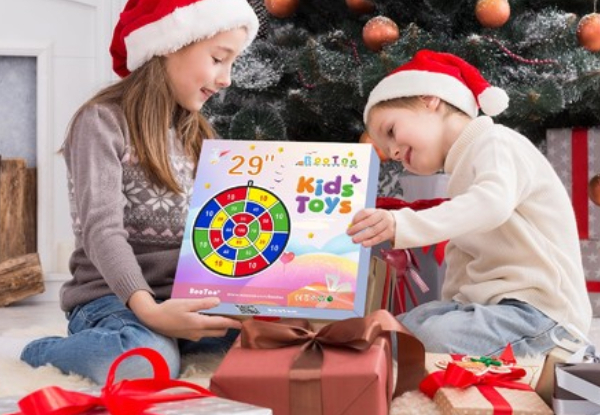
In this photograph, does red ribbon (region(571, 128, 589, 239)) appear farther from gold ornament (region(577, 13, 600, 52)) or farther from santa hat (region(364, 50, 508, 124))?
santa hat (region(364, 50, 508, 124))

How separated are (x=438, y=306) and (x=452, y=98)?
343 mm

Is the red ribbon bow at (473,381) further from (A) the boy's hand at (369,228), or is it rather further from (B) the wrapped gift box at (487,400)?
(A) the boy's hand at (369,228)

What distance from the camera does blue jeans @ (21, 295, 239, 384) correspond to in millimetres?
1401

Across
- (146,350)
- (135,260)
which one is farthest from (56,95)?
(146,350)

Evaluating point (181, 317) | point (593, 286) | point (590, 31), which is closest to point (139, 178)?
point (181, 317)

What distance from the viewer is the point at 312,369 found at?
1.04m

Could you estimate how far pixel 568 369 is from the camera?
102 cm

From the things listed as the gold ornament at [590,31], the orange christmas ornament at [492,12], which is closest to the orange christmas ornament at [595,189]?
the gold ornament at [590,31]

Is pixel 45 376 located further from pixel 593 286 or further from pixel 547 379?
pixel 593 286

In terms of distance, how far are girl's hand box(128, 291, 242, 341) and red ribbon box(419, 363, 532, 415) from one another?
29cm

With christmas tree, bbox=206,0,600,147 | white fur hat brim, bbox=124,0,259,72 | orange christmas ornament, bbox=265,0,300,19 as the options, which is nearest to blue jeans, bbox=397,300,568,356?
white fur hat brim, bbox=124,0,259,72

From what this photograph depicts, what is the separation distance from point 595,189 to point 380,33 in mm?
621

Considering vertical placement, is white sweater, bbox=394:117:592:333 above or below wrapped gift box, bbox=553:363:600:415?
above

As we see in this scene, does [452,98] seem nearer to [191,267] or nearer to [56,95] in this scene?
[191,267]
